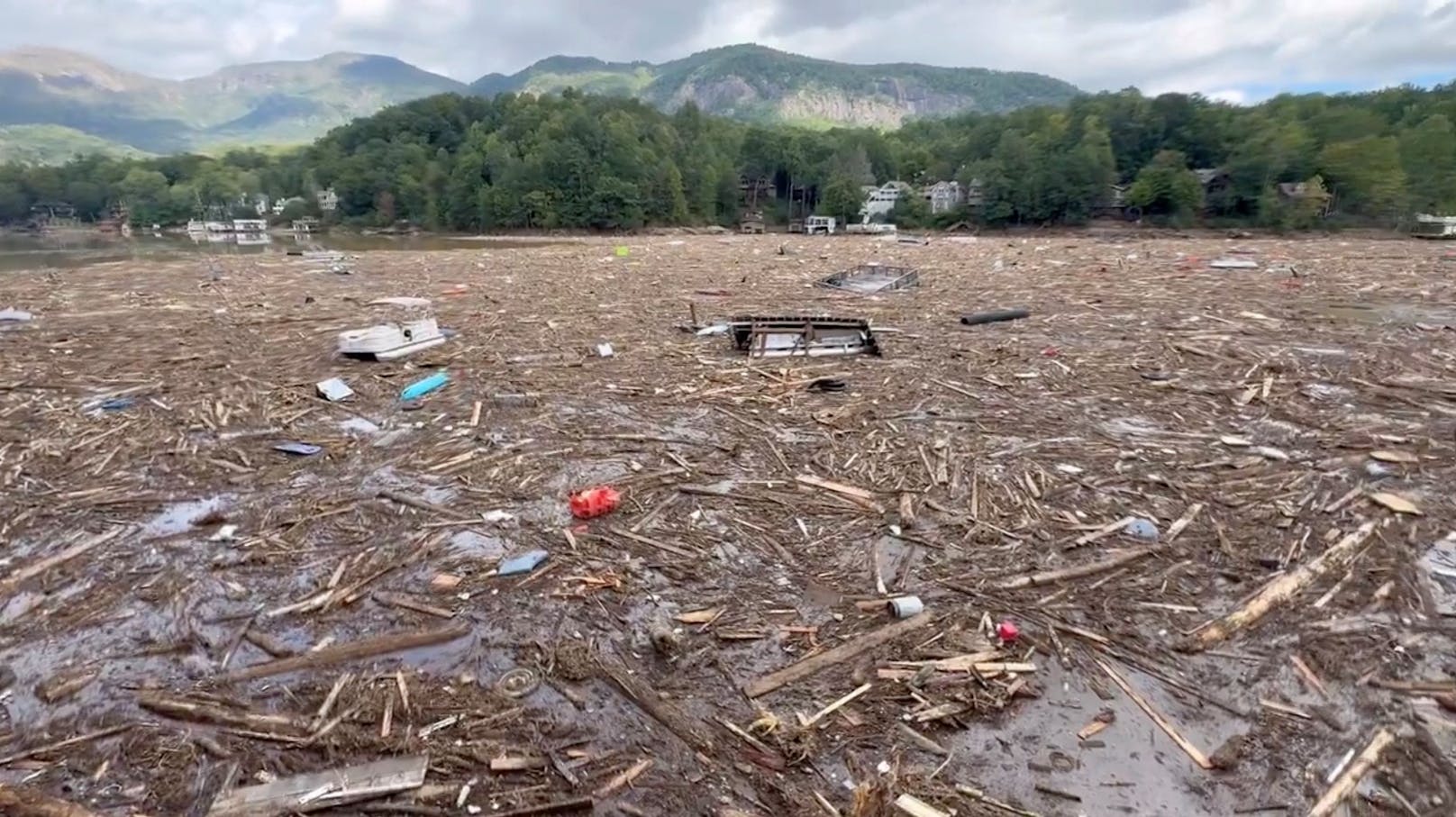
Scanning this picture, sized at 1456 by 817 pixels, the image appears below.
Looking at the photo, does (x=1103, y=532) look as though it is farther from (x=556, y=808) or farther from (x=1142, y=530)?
(x=556, y=808)

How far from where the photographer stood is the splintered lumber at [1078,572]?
454 centimetres

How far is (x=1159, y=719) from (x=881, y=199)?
89.5 meters

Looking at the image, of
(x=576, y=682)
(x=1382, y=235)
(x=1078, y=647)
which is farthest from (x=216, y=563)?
(x=1382, y=235)

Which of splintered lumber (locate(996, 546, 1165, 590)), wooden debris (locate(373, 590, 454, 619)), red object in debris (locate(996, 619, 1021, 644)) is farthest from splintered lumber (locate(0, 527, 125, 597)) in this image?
splintered lumber (locate(996, 546, 1165, 590))

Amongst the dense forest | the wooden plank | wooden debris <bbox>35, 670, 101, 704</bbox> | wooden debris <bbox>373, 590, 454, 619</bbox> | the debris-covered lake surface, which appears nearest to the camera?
the debris-covered lake surface

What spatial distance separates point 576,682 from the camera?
3.65 meters

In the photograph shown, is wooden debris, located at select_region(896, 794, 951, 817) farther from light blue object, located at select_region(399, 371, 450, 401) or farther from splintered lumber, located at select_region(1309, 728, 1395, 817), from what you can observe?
light blue object, located at select_region(399, 371, 450, 401)

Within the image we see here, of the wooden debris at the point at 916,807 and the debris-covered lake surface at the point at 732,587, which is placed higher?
Answer: the debris-covered lake surface at the point at 732,587

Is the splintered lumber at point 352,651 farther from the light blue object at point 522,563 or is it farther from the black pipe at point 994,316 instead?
the black pipe at point 994,316

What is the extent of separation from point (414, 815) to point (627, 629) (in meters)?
1.48

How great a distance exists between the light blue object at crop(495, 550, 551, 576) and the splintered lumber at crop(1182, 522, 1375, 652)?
3917 millimetres

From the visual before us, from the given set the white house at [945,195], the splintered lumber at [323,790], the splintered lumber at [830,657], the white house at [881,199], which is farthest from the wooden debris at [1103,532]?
the white house at [945,195]

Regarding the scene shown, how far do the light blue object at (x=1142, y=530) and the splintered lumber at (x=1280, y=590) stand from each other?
76 centimetres

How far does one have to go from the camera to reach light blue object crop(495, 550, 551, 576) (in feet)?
15.4
